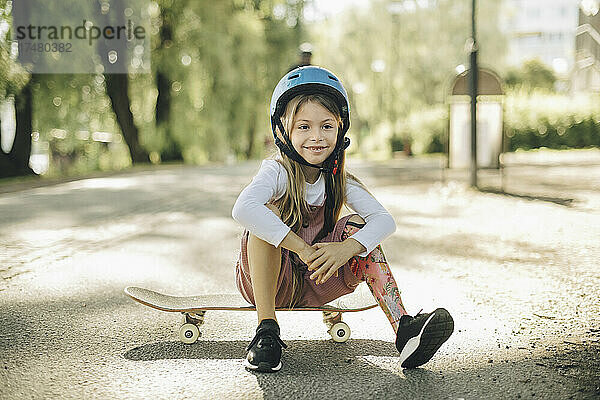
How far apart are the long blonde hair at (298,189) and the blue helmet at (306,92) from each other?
0.02 metres

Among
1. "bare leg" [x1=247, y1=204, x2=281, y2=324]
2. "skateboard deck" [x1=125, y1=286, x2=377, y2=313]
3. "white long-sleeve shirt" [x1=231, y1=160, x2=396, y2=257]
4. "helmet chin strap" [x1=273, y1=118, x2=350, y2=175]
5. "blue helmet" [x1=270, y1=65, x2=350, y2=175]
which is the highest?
"blue helmet" [x1=270, y1=65, x2=350, y2=175]

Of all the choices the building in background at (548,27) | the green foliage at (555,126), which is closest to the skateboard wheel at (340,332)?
the green foliage at (555,126)

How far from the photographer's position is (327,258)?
2777 mm

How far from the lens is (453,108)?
38.2 feet

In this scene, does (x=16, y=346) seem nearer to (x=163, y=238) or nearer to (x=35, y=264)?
(x=35, y=264)

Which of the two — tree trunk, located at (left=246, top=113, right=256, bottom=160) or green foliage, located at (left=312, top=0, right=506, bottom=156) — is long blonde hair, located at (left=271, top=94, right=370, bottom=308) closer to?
tree trunk, located at (left=246, top=113, right=256, bottom=160)

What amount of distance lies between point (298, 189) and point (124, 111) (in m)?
17.2

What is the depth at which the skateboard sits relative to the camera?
10.0 ft

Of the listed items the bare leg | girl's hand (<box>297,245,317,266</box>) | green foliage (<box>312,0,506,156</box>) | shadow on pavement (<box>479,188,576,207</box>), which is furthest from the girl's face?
green foliage (<box>312,0,506,156</box>)

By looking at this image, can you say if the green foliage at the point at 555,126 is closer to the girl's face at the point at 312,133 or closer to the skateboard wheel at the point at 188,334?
the girl's face at the point at 312,133

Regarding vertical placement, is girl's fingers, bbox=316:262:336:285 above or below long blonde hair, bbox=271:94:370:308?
below

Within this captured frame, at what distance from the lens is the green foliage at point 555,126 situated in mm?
26000

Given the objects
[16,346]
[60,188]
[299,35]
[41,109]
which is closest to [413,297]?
[16,346]

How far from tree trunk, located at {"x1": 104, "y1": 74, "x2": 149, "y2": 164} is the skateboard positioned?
606 inches
